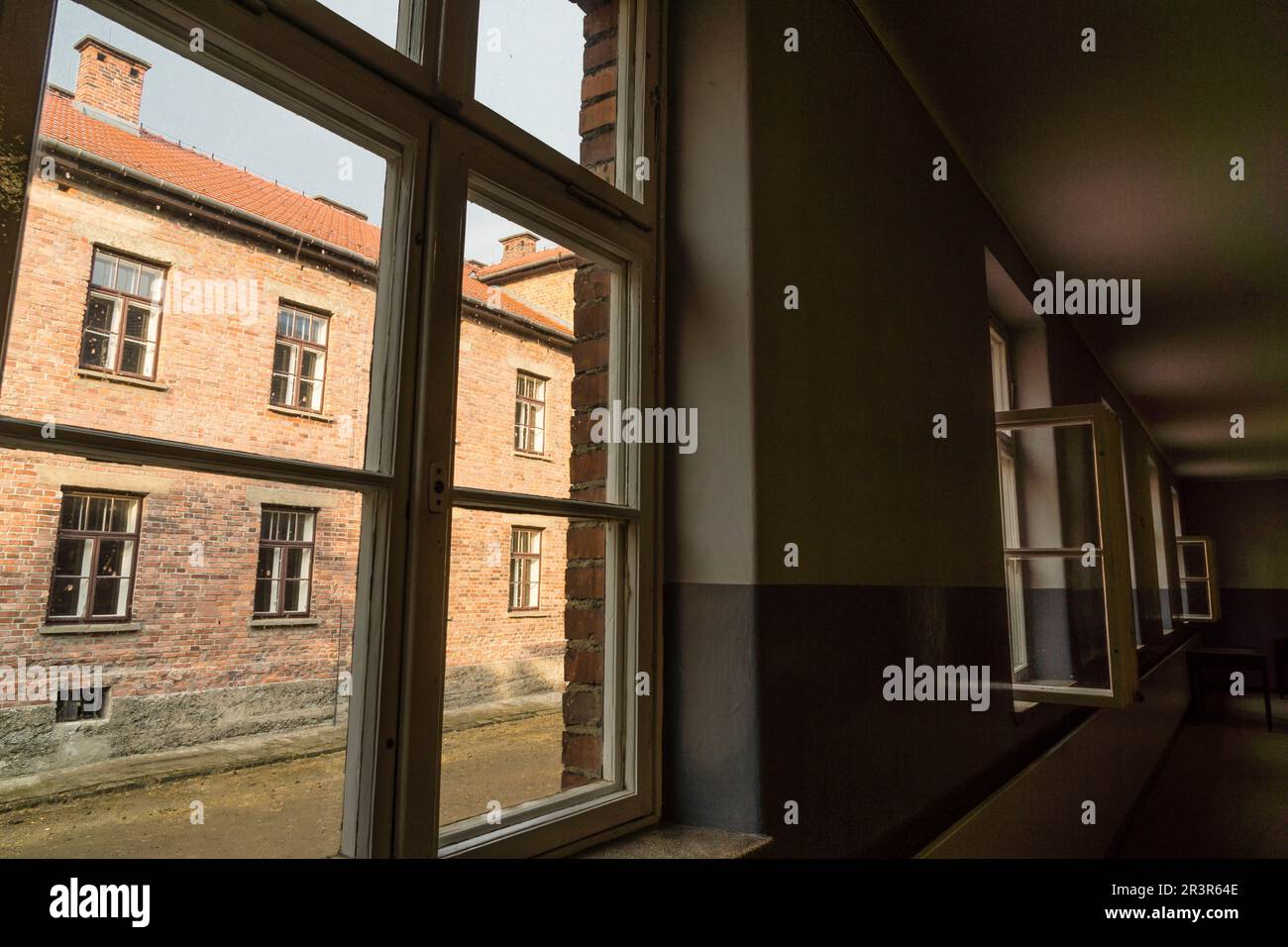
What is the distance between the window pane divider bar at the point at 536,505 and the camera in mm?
1253

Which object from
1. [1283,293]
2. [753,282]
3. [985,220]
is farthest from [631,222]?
[1283,293]

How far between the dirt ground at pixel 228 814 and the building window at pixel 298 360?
19.1 inches

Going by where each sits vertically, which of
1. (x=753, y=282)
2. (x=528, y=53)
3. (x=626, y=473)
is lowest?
(x=626, y=473)

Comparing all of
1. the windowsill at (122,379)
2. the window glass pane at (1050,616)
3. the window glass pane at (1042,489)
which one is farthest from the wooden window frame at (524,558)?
the window glass pane at (1042,489)

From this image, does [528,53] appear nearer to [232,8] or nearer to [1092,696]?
[232,8]

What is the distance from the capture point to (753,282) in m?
1.72

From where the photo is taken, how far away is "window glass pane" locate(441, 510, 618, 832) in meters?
1.24

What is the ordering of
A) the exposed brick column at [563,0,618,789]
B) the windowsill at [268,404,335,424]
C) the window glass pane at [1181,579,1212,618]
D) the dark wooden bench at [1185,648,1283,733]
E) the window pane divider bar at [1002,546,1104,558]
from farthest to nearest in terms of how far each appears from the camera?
the window glass pane at [1181,579,1212,618] → the dark wooden bench at [1185,648,1283,733] → the window pane divider bar at [1002,546,1104,558] → the exposed brick column at [563,0,618,789] → the windowsill at [268,404,335,424]

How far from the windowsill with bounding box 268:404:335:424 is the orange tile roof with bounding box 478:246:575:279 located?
40 centimetres

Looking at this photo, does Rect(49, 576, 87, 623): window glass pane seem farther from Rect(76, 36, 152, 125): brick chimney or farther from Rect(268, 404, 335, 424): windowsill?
Rect(76, 36, 152, 125): brick chimney

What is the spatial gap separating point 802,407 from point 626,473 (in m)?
0.51

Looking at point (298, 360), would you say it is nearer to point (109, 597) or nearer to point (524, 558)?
point (109, 597)

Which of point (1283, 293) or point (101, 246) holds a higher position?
point (1283, 293)

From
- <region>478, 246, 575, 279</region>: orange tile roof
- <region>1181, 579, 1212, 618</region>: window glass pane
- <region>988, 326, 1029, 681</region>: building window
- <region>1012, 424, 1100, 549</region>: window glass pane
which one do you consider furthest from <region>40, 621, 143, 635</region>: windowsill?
<region>1181, 579, 1212, 618</region>: window glass pane
